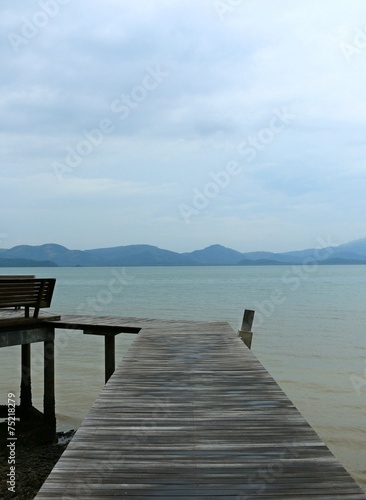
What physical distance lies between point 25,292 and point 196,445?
6.93m

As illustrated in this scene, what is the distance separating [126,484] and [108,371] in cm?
890

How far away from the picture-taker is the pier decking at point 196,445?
365 centimetres

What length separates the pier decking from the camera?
365 centimetres

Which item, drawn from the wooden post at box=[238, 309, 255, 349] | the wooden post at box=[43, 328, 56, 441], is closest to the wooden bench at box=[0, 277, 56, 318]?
the wooden post at box=[43, 328, 56, 441]

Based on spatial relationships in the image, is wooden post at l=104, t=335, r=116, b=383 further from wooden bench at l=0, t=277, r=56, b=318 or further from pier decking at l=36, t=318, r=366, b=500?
pier decking at l=36, t=318, r=366, b=500

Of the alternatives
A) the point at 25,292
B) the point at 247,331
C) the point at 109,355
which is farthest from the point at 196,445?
the point at 109,355

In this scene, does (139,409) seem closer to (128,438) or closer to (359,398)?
(128,438)

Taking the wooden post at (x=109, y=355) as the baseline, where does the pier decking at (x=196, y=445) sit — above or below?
above

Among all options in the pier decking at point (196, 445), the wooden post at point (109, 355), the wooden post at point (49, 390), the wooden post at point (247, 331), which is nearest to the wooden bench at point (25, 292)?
the wooden post at point (49, 390)

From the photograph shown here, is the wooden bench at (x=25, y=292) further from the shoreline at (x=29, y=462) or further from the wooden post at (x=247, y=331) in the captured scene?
the wooden post at (x=247, y=331)

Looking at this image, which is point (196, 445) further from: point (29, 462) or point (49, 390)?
point (49, 390)

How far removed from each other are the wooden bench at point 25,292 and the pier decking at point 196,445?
12.0ft

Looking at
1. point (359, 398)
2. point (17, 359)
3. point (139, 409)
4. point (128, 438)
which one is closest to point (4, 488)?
point (139, 409)

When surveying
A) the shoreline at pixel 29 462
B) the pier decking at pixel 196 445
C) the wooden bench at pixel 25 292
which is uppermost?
the wooden bench at pixel 25 292
